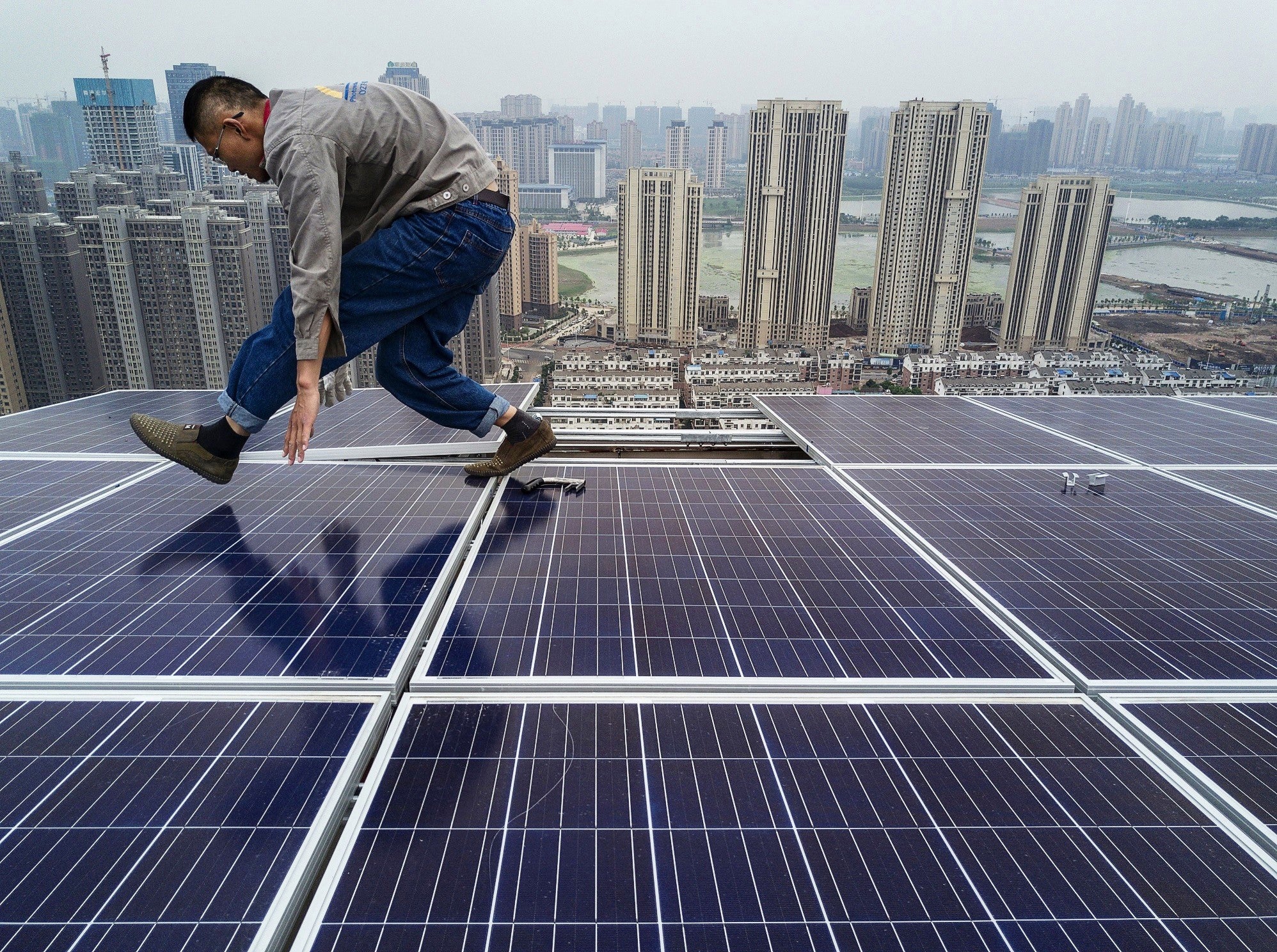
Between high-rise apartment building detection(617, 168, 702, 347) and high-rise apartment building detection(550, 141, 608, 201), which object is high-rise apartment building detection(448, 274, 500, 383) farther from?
high-rise apartment building detection(550, 141, 608, 201)

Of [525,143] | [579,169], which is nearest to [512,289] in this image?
[525,143]

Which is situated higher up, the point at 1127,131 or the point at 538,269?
the point at 1127,131

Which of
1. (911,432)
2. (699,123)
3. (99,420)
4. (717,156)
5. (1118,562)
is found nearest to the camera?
(1118,562)

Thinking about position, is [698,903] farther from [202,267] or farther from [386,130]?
[202,267]

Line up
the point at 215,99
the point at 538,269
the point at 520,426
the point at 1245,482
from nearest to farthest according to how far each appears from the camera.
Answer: the point at 215,99 < the point at 520,426 < the point at 1245,482 < the point at 538,269

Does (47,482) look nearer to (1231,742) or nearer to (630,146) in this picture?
(1231,742)

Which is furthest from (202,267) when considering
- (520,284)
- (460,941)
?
(460,941)

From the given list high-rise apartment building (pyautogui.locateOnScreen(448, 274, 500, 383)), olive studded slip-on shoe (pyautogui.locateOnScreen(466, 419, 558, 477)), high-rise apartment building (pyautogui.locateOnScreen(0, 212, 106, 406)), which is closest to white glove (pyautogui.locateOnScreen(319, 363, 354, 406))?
olive studded slip-on shoe (pyautogui.locateOnScreen(466, 419, 558, 477))

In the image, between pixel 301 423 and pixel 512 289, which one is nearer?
pixel 301 423
